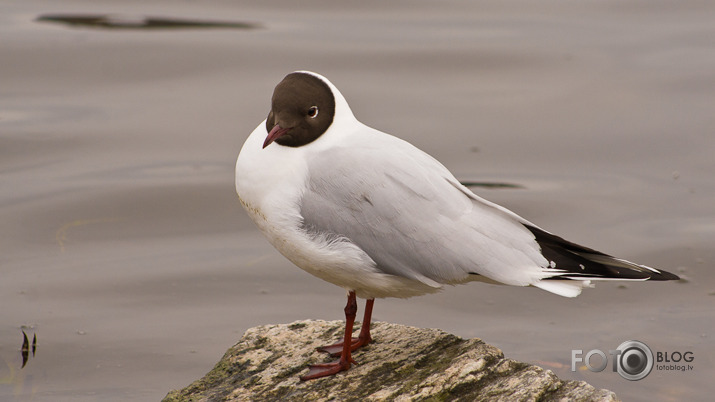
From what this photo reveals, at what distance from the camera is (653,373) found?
6.75m

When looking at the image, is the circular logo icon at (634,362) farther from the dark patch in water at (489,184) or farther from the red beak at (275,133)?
the dark patch in water at (489,184)

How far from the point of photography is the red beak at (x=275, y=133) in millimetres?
4883

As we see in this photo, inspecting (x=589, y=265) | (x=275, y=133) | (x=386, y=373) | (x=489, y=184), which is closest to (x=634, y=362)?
(x=589, y=265)

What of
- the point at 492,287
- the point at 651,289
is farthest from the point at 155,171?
the point at 651,289

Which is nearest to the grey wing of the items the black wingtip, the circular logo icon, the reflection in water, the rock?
the black wingtip

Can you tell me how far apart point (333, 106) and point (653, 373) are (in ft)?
10.3

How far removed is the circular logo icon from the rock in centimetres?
166

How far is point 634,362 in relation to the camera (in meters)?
6.59

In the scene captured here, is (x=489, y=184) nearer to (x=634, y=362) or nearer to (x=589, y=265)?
(x=634, y=362)

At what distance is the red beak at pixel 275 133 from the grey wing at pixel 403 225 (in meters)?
0.26

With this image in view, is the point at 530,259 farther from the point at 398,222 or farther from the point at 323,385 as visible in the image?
the point at 323,385

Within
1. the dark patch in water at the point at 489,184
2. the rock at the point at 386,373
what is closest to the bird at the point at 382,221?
the rock at the point at 386,373

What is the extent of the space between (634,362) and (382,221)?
2.62 m

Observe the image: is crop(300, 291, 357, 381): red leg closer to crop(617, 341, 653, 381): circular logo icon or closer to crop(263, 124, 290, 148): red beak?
crop(263, 124, 290, 148): red beak
